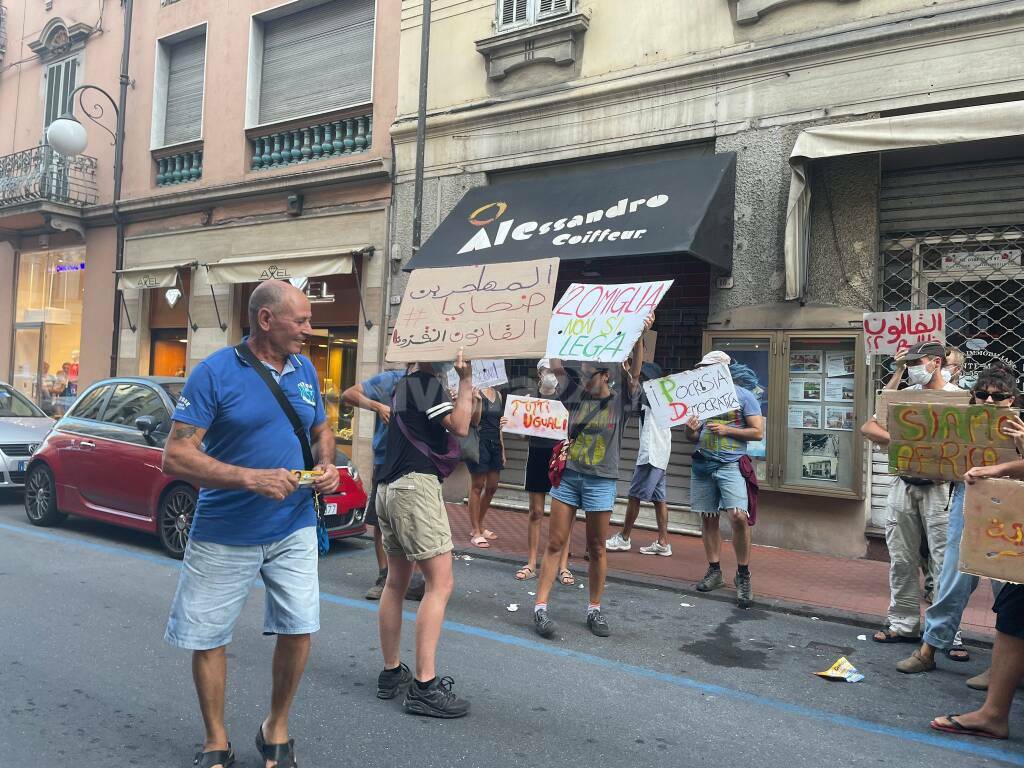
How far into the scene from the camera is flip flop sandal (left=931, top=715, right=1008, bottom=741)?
379cm

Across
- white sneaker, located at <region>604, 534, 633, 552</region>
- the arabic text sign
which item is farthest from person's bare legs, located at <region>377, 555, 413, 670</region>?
white sneaker, located at <region>604, 534, 633, 552</region>

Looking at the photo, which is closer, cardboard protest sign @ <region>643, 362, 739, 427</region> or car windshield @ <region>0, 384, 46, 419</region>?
cardboard protest sign @ <region>643, 362, 739, 427</region>

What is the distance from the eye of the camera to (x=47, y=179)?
1552 centimetres

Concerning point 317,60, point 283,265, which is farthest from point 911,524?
point 317,60

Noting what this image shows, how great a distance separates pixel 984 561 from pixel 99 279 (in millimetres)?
16456

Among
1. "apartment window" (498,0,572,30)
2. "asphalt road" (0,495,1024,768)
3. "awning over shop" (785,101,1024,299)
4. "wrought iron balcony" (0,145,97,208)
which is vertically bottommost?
"asphalt road" (0,495,1024,768)

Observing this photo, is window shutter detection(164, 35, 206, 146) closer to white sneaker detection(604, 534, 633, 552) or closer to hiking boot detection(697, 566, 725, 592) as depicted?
white sneaker detection(604, 534, 633, 552)

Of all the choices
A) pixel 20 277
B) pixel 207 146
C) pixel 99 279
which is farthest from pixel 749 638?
pixel 20 277

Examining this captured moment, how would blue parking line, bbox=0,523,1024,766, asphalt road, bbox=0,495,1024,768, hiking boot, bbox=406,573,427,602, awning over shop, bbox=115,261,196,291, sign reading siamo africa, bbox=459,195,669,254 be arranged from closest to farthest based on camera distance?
1. asphalt road, bbox=0,495,1024,768
2. blue parking line, bbox=0,523,1024,766
3. hiking boot, bbox=406,573,427,602
4. sign reading siamo africa, bbox=459,195,669,254
5. awning over shop, bbox=115,261,196,291

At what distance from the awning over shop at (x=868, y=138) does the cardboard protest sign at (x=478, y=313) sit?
4.84m

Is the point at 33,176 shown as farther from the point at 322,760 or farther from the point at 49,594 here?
the point at 322,760

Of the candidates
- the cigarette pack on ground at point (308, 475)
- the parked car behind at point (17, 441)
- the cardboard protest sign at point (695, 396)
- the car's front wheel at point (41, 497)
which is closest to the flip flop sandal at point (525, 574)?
the cardboard protest sign at point (695, 396)

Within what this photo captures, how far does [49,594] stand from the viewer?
5824 mm

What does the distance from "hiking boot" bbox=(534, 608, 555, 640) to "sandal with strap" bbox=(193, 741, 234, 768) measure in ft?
7.95
